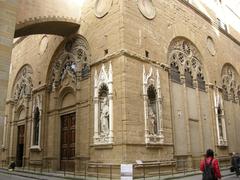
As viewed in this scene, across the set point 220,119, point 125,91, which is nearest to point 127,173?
point 125,91

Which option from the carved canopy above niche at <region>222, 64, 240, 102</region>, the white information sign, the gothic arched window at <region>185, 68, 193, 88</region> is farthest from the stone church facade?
the white information sign

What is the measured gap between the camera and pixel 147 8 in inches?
627

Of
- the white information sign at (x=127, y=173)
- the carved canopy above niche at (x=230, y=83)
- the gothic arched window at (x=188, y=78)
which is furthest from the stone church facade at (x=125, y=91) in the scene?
the white information sign at (x=127, y=173)

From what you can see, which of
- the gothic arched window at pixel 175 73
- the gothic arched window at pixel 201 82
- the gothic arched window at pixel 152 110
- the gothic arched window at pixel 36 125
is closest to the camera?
the gothic arched window at pixel 152 110

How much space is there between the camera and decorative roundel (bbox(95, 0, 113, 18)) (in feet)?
49.6

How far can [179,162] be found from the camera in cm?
1552

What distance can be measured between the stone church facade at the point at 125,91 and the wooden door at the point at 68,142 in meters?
0.06

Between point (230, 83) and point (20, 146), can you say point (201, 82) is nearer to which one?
point (230, 83)

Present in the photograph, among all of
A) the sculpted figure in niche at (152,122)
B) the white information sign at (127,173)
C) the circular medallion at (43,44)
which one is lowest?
the white information sign at (127,173)

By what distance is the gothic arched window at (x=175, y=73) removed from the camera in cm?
1690

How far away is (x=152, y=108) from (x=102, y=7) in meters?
6.39

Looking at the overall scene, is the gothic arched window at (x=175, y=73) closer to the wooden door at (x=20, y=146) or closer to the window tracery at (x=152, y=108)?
the window tracery at (x=152, y=108)

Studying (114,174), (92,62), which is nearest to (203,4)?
(92,62)

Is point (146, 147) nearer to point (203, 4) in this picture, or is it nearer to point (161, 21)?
point (161, 21)
